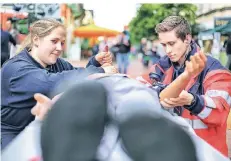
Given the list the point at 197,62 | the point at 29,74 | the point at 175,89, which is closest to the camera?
the point at 197,62

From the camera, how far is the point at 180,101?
214 cm

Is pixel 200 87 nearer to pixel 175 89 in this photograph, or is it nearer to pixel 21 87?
pixel 175 89

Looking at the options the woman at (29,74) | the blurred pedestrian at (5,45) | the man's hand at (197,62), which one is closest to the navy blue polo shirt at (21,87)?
the woman at (29,74)

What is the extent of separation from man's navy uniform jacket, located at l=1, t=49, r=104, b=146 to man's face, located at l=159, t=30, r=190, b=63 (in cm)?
44

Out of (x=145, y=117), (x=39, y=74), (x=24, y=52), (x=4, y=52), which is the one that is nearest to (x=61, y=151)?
(x=145, y=117)

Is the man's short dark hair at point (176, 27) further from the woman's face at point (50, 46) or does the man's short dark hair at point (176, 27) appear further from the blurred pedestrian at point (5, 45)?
the blurred pedestrian at point (5, 45)

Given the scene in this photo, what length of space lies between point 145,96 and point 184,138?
0.23 meters

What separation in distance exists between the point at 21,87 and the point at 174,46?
78cm

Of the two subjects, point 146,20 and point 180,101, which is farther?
point 146,20

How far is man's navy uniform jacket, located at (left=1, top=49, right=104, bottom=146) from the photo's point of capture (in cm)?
224

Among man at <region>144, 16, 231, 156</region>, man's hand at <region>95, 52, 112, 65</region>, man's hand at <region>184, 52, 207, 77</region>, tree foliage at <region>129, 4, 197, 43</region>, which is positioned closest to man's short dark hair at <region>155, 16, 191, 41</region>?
man at <region>144, 16, 231, 156</region>

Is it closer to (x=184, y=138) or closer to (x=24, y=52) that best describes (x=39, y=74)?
(x=24, y=52)

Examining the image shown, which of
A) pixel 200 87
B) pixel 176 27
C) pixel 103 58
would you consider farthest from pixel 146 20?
pixel 200 87

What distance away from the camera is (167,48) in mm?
2588
